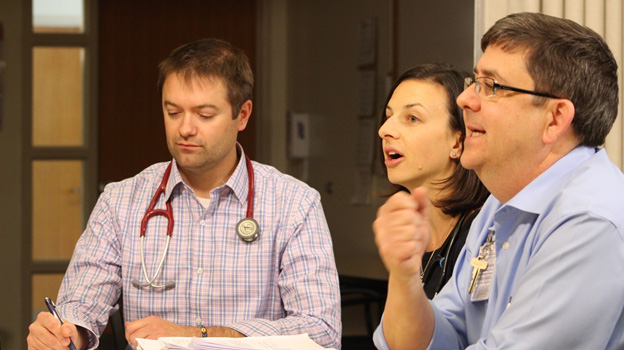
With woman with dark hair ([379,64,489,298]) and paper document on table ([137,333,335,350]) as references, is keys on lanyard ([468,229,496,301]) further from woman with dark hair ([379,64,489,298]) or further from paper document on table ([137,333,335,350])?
woman with dark hair ([379,64,489,298])

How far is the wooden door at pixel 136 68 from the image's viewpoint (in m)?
5.27

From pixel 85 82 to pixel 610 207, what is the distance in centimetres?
451

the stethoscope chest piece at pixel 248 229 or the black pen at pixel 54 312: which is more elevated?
the stethoscope chest piece at pixel 248 229

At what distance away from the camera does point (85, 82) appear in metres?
5.19

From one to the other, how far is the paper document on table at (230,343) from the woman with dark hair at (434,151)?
0.53 meters

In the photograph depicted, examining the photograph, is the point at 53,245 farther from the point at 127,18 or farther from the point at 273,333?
the point at 273,333

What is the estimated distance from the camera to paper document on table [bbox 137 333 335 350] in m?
1.46

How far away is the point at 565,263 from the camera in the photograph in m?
1.17

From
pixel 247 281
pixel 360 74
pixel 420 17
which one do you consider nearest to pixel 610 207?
pixel 247 281

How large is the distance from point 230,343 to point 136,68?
4081 millimetres

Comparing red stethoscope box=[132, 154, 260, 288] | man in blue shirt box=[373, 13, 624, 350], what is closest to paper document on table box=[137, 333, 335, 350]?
man in blue shirt box=[373, 13, 624, 350]

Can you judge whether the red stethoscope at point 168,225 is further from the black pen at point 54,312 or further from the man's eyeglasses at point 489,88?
the man's eyeglasses at point 489,88

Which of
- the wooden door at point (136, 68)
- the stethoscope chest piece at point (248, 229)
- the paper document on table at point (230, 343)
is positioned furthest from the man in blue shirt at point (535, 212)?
the wooden door at point (136, 68)

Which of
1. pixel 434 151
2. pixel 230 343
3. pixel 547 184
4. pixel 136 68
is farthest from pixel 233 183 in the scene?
Result: pixel 136 68
